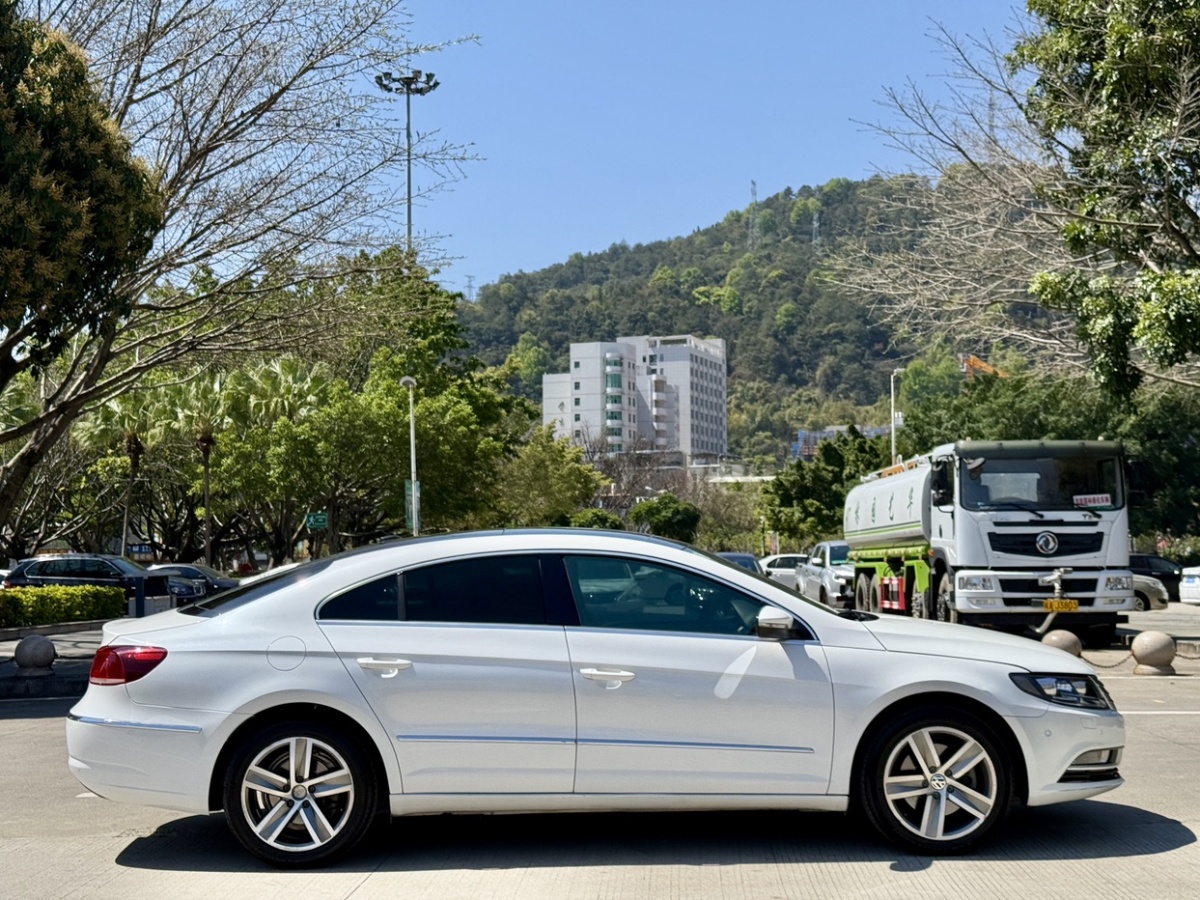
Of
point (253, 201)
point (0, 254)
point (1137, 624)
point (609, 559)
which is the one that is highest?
point (253, 201)

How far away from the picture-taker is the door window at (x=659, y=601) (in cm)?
669

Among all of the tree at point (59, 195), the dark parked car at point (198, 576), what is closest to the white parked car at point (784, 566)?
the dark parked car at point (198, 576)

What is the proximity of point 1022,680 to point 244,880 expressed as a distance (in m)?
3.65

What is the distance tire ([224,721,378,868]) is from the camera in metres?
6.47

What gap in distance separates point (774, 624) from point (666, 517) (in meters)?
84.3

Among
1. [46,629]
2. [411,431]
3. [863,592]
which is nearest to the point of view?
[863,592]

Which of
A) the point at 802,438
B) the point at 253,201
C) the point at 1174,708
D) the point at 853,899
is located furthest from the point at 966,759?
the point at 802,438

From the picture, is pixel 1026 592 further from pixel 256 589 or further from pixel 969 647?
pixel 256 589

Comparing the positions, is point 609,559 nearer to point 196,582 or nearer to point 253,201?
point 253,201

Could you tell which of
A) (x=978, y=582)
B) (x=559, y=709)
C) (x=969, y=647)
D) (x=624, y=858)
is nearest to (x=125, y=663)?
(x=559, y=709)

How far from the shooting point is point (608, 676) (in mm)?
6488

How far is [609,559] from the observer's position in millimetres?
6746

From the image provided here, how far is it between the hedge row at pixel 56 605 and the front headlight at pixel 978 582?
17.3m

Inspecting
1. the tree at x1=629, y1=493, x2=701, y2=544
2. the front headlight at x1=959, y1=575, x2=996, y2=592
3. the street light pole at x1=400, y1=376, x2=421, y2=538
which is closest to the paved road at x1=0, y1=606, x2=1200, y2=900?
the front headlight at x1=959, y1=575, x2=996, y2=592
